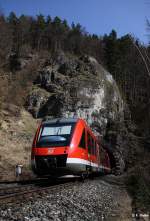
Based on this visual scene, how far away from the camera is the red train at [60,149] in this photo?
669 inches

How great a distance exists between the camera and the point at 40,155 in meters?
17.1

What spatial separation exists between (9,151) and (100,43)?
241ft

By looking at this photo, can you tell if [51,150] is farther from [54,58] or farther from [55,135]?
[54,58]

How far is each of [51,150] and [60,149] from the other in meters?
0.42

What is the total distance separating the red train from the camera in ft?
55.7

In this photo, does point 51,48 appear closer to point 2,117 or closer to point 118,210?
point 2,117

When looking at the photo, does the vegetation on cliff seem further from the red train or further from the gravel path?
the gravel path

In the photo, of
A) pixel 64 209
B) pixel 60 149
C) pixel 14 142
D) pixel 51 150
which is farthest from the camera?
pixel 14 142

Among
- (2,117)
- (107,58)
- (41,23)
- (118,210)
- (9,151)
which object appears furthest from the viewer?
(41,23)

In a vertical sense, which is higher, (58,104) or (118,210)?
(58,104)

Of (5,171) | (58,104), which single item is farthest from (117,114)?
(5,171)

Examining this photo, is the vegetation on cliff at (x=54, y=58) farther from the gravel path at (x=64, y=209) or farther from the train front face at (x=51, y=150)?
the gravel path at (x=64, y=209)

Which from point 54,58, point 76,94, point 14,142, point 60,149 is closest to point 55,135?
point 60,149

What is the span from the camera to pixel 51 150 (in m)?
17.1
